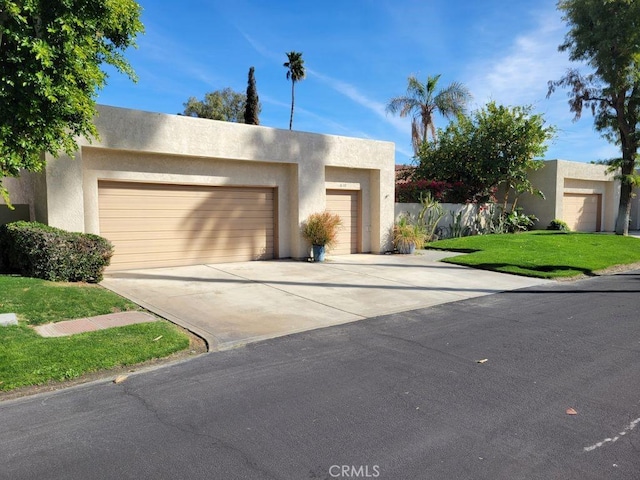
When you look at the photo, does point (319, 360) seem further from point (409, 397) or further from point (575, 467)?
point (575, 467)

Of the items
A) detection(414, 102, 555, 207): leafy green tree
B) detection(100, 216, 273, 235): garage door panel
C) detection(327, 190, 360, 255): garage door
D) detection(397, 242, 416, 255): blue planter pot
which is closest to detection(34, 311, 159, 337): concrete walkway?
detection(100, 216, 273, 235): garage door panel

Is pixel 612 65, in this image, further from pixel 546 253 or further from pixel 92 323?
pixel 92 323

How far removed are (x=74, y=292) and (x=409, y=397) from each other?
6299 millimetres

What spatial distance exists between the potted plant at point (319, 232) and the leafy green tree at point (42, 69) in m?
7.16

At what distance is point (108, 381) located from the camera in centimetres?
474

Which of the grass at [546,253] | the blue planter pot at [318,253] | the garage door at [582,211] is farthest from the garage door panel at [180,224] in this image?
the garage door at [582,211]

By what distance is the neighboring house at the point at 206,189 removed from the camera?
10.6m

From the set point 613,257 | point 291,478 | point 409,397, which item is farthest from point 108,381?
point 613,257

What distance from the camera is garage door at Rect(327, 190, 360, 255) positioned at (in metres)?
15.3

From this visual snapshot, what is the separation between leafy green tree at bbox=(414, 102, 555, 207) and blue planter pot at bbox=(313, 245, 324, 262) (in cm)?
1115

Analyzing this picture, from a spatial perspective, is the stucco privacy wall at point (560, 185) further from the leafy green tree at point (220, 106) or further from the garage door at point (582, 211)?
the leafy green tree at point (220, 106)

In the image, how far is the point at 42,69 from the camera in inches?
257

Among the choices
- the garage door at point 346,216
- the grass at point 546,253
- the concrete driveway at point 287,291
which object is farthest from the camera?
the garage door at point 346,216

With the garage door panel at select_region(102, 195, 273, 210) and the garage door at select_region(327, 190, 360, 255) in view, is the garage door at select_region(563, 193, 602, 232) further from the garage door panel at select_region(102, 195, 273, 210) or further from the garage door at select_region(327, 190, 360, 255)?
the garage door panel at select_region(102, 195, 273, 210)
